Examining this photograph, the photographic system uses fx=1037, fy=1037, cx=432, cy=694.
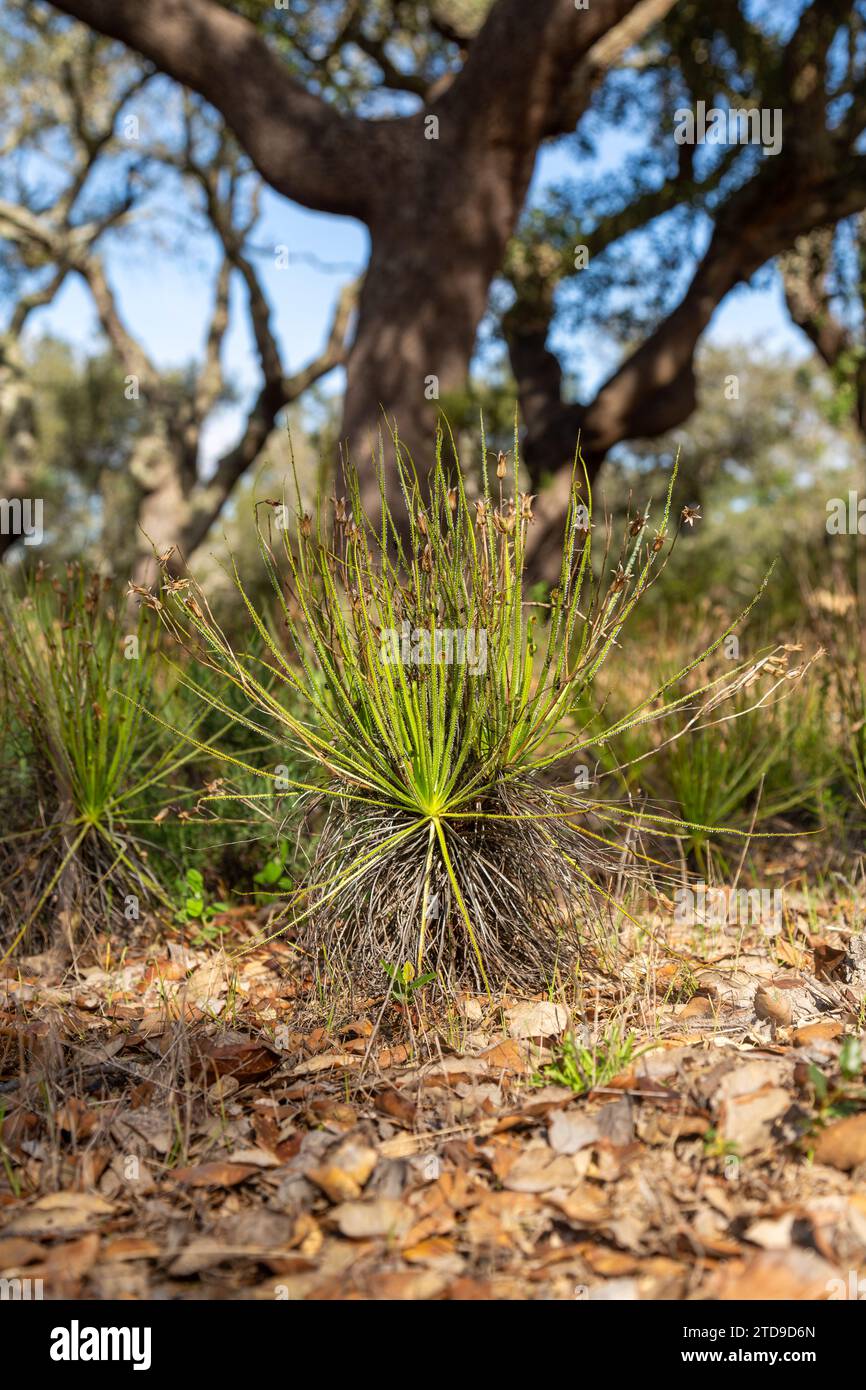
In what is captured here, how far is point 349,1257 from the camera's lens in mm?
1826

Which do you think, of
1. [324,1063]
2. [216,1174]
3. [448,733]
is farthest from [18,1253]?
[448,733]

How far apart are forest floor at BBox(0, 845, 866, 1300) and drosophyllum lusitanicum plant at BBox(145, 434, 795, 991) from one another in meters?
0.18

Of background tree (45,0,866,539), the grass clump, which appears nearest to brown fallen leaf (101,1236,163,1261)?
the grass clump

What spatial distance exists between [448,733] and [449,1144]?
103cm

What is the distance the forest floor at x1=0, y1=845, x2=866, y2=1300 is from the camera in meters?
1.78

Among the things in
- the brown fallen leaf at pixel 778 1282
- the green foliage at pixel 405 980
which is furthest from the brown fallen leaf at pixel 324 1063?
the brown fallen leaf at pixel 778 1282

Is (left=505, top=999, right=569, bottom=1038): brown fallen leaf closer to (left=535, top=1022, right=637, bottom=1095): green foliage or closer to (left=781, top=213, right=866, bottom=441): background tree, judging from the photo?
(left=535, top=1022, right=637, bottom=1095): green foliage

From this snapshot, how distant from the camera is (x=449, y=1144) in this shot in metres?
2.09

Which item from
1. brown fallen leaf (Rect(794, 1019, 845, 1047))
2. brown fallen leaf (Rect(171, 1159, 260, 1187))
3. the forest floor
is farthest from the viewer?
brown fallen leaf (Rect(794, 1019, 845, 1047))

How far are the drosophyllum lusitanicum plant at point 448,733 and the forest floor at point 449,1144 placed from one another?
0.60 ft

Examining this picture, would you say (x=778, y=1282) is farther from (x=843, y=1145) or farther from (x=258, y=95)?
(x=258, y=95)

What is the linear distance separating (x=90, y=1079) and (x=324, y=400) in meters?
17.8
